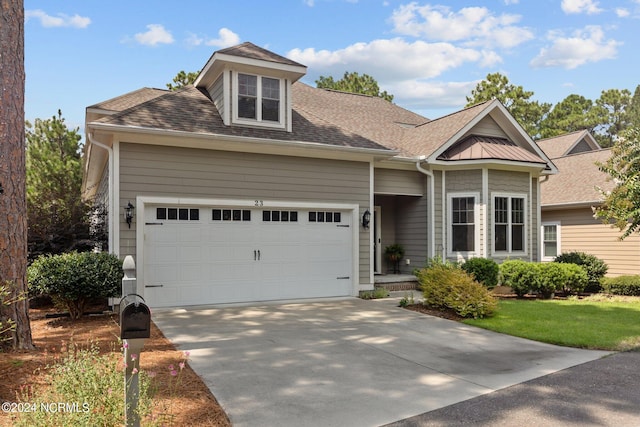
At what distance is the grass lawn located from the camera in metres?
7.29

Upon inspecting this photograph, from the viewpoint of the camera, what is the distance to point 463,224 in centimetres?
1361

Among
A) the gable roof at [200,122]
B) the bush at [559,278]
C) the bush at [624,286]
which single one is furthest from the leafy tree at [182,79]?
the bush at [624,286]

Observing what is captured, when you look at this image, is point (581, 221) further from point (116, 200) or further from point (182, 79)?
point (182, 79)

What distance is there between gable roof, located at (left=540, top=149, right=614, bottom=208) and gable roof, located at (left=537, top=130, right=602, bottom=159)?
378 centimetres

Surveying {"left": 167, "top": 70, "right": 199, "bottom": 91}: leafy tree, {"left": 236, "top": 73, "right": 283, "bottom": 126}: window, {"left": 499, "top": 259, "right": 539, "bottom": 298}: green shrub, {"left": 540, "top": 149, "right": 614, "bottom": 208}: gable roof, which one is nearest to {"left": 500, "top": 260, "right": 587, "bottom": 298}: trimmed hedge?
{"left": 499, "top": 259, "right": 539, "bottom": 298}: green shrub

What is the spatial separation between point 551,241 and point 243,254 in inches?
505

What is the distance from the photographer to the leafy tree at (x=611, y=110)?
46781mm

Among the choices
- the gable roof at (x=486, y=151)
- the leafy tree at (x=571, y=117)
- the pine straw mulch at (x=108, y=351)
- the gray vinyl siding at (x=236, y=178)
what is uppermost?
the leafy tree at (x=571, y=117)

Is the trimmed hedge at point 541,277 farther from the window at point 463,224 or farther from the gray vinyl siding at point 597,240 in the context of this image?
the gray vinyl siding at point 597,240

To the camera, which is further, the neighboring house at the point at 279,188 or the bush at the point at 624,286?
the bush at the point at 624,286

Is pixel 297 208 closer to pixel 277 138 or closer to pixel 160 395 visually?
pixel 277 138

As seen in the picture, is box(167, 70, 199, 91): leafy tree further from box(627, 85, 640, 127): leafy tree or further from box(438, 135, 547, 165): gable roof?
box(627, 85, 640, 127): leafy tree

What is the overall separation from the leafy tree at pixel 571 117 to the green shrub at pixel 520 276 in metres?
36.7

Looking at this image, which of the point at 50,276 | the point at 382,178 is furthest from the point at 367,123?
the point at 50,276
